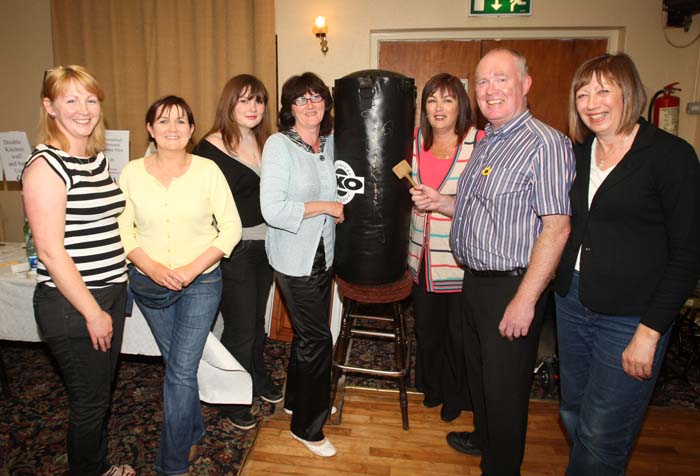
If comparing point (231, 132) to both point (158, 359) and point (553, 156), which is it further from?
point (158, 359)

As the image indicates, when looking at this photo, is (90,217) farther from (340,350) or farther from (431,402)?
(431,402)

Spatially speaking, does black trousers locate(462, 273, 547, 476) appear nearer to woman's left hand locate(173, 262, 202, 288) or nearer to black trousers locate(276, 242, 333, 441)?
black trousers locate(276, 242, 333, 441)

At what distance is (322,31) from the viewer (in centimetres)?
358

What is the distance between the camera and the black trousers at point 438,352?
2.11 m

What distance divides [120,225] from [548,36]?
3.56 m

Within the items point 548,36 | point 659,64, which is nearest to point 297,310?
point 548,36

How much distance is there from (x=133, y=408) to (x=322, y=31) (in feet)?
9.92

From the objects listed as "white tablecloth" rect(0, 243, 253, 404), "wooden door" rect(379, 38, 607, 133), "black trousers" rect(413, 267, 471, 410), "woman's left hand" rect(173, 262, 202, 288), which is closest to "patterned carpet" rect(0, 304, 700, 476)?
"white tablecloth" rect(0, 243, 253, 404)

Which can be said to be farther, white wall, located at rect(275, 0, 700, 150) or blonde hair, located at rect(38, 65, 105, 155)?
white wall, located at rect(275, 0, 700, 150)

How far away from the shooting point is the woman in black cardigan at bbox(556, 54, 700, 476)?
1170mm

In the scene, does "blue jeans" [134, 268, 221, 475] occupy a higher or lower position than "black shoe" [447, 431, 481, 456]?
higher

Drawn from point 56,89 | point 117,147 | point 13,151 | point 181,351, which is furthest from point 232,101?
point 13,151

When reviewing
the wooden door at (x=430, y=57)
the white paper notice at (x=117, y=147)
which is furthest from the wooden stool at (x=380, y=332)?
the white paper notice at (x=117, y=147)

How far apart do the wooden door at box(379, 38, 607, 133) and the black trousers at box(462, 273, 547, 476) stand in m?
2.53
